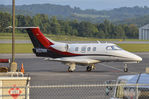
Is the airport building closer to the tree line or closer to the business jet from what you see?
the tree line

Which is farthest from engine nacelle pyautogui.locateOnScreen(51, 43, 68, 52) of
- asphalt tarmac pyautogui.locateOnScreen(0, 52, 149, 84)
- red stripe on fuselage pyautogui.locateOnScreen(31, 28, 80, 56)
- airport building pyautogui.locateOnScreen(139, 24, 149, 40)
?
airport building pyautogui.locateOnScreen(139, 24, 149, 40)

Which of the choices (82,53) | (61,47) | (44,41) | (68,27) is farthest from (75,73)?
(68,27)

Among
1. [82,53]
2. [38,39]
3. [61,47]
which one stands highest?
[38,39]

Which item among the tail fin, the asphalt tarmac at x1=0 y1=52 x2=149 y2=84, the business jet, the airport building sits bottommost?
the asphalt tarmac at x1=0 y1=52 x2=149 y2=84

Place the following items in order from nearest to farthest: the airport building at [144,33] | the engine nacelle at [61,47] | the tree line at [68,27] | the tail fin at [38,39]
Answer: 1. the engine nacelle at [61,47]
2. the tail fin at [38,39]
3. the tree line at [68,27]
4. the airport building at [144,33]

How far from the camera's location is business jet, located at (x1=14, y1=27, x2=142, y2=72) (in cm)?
3003

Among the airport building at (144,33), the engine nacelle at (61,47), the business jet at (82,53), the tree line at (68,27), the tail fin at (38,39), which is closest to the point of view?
the business jet at (82,53)

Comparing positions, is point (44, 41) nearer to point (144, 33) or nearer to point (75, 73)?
point (75, 73)

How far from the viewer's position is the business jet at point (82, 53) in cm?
3003

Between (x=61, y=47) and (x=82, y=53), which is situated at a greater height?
(x=61, y=47)

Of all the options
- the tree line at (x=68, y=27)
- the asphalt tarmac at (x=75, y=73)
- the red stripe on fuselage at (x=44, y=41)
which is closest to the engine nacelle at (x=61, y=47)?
the red stripe on fuselage at (x=44, y=41)

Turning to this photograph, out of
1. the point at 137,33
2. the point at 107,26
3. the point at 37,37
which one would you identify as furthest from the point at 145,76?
the point at 137,33

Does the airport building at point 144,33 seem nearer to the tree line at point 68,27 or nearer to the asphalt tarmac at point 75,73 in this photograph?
the tree line at point 68,27

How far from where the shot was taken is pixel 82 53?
101 ft
